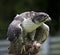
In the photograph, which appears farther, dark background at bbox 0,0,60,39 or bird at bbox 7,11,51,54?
dark background at bbox 0,0,60,39

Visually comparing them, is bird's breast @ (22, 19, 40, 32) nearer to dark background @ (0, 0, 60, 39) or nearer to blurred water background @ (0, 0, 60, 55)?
blurred water background @ (0, 0, 60, 55)

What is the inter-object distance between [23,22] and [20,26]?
0.02 metres

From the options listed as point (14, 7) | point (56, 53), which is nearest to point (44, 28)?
point (56, 53)

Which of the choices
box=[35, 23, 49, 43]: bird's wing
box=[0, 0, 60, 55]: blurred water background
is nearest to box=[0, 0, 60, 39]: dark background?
box=[0, 0, 60, 55]: blurred water background

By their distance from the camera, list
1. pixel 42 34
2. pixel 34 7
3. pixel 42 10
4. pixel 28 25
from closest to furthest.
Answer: pixel 28 25
pixel 42 34
pixel 42 10
pixel 34 7

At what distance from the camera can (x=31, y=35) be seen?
133cm

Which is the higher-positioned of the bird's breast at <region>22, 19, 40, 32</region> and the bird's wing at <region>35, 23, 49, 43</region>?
the bird's breast at <region>22, 19, 40, 32</region>

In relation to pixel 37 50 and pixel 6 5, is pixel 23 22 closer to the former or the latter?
pixel 37 50

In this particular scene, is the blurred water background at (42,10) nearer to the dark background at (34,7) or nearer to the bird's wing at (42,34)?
the dark background at (34,7)

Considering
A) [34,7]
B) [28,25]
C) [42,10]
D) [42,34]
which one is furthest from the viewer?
[34,7]

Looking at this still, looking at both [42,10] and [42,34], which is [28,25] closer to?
[42,34]

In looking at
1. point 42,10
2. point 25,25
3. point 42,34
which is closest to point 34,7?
point 42,10

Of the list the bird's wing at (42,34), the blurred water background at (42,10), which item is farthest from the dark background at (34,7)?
the bird's wing at (42,34)

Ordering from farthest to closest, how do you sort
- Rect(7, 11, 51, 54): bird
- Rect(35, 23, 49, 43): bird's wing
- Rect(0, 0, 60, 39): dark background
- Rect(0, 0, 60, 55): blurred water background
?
Rect(0, 0, 60, 39): dark background
Rect(0, 0, 60, 55): blurred water background
Rect(35, 23, 49, 43): bird's wing
Rect(7, 11, 51, 54): bird
